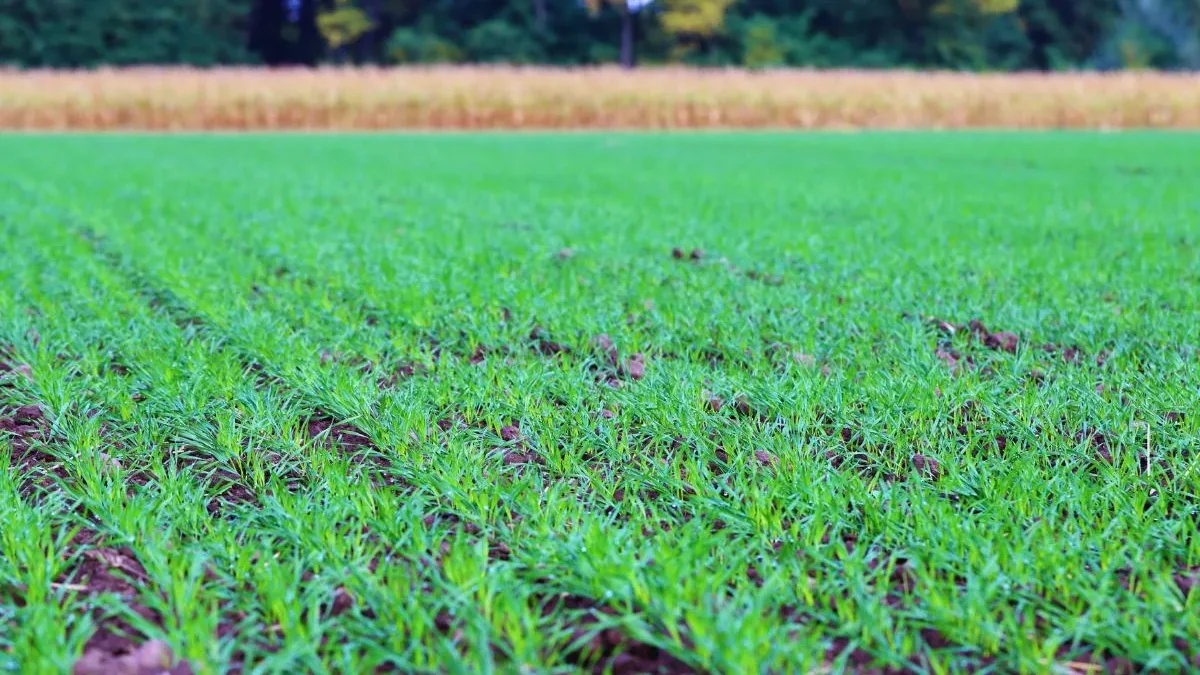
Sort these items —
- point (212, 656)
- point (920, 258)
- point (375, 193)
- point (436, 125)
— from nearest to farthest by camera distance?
point (212, 656) → point (920, 258) → point (375, 193) → point (436, 125)

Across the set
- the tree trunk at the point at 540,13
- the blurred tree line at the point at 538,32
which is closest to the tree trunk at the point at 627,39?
the blurred tree line at the point at 538,32

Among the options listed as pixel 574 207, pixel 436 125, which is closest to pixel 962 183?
pixel 574 207

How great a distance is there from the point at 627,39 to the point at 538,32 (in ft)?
11.2

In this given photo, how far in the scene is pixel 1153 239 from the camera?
4.92m

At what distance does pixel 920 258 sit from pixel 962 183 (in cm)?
466

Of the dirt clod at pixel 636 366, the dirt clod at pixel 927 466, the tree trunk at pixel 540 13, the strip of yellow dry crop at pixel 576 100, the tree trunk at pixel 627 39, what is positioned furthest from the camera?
the tree trunk at pixel 540 13

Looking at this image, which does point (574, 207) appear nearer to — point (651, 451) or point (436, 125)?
point (651, 451)

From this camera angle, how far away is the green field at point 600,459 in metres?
1.32

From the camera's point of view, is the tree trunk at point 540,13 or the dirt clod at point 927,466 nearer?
the dirt clod at point 927,466

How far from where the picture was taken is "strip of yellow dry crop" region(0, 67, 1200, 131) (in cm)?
2248

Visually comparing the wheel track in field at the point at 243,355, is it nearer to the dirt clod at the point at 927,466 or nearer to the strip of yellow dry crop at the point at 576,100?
the dirt clod at the point at 927,466

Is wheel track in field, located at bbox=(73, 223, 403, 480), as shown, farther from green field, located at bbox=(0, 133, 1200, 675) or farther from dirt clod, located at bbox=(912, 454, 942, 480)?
dirt clod, located at bbox=(912, 454, 942, 480)

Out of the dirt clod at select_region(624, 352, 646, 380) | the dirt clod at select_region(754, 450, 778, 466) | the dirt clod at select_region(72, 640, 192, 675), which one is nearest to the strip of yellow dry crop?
the dirt clod at select_region(624, 352, 646, 380)

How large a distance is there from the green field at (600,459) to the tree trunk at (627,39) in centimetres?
3373
